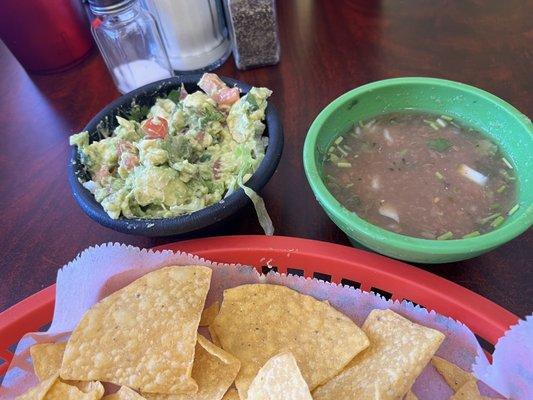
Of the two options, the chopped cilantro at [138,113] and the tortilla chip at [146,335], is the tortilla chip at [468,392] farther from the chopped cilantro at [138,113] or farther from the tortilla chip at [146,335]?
the chopped cilantro at [138,113]

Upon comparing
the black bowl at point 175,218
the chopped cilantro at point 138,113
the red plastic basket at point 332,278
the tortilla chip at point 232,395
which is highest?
the black bowl at point 175,218

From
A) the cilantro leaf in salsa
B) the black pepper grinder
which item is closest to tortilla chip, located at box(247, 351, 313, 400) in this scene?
the cilantro leaf in salsa

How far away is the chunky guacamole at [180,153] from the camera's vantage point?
95 centimetres

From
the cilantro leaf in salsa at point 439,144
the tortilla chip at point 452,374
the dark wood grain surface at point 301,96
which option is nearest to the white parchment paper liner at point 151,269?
the tortilla chip at point 452,374

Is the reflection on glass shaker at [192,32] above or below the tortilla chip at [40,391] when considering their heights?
above

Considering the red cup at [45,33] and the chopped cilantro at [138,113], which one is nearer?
the chopped cilantro at [138,113]

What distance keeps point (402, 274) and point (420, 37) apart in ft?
3.15

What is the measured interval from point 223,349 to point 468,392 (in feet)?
1.45

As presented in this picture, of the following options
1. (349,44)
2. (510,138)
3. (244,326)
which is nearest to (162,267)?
(244,326)

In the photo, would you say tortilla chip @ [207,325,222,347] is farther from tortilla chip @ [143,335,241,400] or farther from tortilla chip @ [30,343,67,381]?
tortilla chip @ [30,343,67,381]

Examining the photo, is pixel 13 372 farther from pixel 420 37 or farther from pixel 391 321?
pixel 420 37

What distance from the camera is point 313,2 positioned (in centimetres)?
171

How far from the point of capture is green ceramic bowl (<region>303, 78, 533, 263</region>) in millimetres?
802

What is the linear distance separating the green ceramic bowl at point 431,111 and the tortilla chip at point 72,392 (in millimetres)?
534
